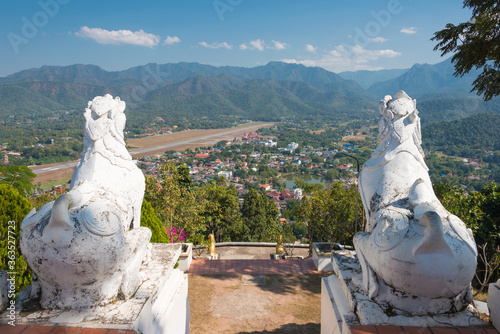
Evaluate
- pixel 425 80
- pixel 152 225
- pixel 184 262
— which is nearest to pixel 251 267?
pixel 184 262

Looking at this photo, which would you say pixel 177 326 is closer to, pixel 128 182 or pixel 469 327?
pixel 128 182

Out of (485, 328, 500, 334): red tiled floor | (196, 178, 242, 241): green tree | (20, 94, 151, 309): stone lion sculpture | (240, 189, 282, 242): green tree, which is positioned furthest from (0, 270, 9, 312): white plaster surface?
(240, 189, 282, 242): green tree

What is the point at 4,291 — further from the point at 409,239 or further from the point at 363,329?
the point at 409,239

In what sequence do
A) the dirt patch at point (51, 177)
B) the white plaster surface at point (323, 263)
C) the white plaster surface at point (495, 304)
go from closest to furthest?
the white plaster surface at point (495, 304) → the white plaster surface at point (323, 263) → the dirt patch at point (51, 177)

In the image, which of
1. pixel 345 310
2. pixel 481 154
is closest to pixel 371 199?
pixel 345 310

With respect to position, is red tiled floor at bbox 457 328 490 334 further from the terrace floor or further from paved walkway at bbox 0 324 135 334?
paved walkway at bbox 0 324 135 334

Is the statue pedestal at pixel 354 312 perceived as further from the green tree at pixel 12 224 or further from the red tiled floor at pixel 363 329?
the green tree at pixel 12 224

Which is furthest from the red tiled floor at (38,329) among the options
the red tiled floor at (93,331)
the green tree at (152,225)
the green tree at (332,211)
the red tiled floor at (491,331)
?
the green tree at (332,211)
